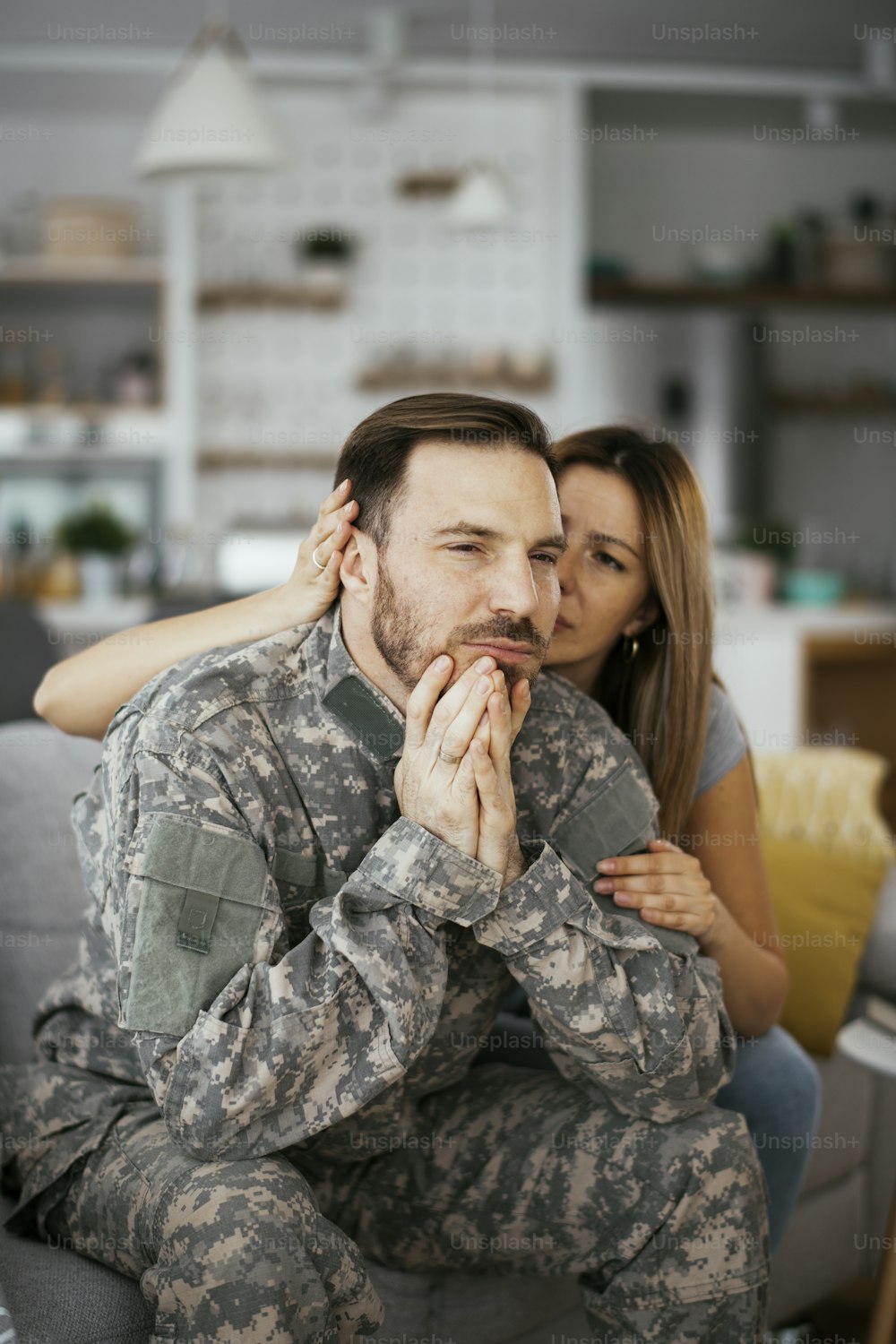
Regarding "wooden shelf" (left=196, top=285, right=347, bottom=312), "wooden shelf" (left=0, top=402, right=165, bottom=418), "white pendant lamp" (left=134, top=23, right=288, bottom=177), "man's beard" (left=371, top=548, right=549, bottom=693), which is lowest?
"man's beard" (left=371, top=548, right=549, bottom=693)

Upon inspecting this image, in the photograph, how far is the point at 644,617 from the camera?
5.96ft

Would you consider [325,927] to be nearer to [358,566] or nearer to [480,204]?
[358,566]

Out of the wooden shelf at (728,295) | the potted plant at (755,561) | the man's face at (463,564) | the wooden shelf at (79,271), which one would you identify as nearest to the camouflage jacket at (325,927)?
the man's face at (463,564)

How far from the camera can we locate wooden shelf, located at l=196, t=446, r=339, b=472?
19.4 ft

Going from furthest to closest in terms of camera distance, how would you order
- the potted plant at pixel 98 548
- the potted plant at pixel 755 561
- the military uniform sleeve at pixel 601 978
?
the potted plant at pixel 755 561 → the potted plant at pixel 98 548 → the military uniform sleeve at pixel 601 978

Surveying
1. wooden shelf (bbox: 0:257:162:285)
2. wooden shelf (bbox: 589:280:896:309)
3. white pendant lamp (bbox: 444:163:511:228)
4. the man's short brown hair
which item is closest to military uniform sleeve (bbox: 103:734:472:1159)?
the man's short brown hair

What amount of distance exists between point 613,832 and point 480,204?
400 cm

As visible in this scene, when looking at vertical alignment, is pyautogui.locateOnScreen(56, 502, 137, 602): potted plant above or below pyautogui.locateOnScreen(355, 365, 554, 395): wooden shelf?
below

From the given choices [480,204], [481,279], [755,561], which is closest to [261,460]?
[481,279]

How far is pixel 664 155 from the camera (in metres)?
6.30

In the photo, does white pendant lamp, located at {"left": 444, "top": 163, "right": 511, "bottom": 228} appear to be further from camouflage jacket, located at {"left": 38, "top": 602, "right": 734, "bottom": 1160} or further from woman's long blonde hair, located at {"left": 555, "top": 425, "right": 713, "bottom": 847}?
camouflage jacket, located at {"left": 38, "top": 602, "right": 734, "bottom": 1160}

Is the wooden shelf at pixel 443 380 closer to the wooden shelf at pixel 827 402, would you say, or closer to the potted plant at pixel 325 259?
the potted plant at pixel 325 259

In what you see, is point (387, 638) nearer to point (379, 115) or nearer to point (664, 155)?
point (379, 115)

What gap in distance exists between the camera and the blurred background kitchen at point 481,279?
5535 mm
